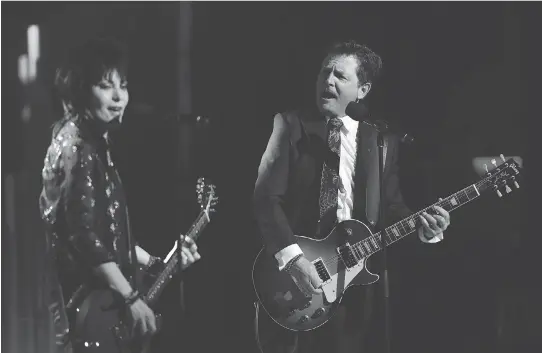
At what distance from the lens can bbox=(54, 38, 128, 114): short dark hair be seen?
498 cm

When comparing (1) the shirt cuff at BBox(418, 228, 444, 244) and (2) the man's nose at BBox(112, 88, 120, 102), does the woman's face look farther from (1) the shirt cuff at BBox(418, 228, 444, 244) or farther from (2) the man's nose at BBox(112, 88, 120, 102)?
(1) the shirt cuff at BBox(418, 228, 444, 244)

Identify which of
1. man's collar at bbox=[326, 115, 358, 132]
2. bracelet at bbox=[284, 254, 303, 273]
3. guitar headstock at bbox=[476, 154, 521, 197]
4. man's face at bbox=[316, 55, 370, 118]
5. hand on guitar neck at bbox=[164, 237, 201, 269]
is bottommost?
bracelet at bbox=[284, 254, 303, 273]

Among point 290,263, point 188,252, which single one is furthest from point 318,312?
point 188,252

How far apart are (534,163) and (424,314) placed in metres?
1.09

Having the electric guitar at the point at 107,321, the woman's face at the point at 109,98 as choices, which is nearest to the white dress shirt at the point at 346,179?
the electric guitar at the point at 107,321

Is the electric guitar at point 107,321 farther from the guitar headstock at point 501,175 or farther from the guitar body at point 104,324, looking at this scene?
the guitar headstock at point 501,175

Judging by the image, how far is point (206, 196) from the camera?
16.4 feet

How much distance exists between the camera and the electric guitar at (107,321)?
484 centimetres

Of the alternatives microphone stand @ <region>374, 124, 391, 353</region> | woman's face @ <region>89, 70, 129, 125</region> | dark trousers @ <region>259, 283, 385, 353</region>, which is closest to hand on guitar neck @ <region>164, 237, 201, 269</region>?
dark trousers @ <region>259, 283, 385, 353</region>

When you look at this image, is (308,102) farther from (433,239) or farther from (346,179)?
(433,239)

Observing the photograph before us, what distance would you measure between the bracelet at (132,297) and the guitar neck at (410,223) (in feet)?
4.20

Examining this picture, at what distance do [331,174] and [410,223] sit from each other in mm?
528

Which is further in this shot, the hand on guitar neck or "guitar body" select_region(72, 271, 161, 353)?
the hand on guitar neck

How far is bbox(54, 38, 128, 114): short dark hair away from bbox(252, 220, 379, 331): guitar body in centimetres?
144
